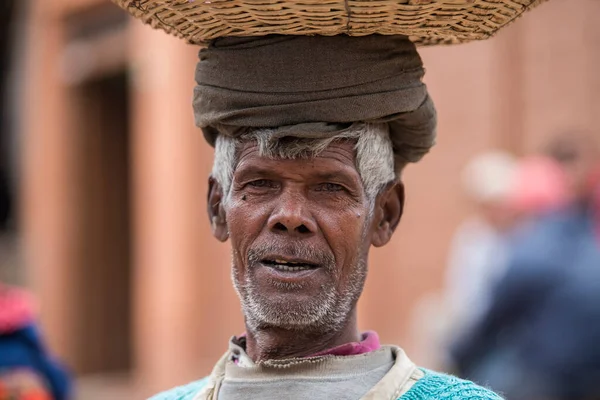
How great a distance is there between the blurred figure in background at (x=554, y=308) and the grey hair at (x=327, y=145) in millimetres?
2785

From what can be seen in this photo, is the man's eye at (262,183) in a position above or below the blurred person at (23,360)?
above

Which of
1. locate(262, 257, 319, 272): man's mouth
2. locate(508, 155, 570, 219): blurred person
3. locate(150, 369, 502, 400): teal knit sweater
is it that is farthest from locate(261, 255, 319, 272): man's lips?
locate(508, 155, 570, 219): blurred person

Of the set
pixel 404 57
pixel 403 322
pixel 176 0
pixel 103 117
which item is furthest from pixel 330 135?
pixel 103 117

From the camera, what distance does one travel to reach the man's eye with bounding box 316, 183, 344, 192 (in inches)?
109

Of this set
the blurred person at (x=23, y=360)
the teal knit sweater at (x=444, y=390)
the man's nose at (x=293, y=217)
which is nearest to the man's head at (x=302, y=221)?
the man's nose at (x=293, y=217)

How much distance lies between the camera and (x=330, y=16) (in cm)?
253

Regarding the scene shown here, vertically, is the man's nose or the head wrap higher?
the head wrap

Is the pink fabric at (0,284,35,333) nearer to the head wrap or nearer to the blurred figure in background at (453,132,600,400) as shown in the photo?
the blurred figure in background at (453,132,600,400)

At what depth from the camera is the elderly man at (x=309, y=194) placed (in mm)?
2666

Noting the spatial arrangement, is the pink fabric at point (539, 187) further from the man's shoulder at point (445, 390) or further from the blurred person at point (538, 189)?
the man's shoulder at point (445, 390)

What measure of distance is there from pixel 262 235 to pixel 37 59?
10035mm

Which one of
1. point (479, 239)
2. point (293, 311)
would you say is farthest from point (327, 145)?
point (479, 239)

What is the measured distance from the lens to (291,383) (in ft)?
8.86

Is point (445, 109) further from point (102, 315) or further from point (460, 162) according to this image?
point (102, 315)
